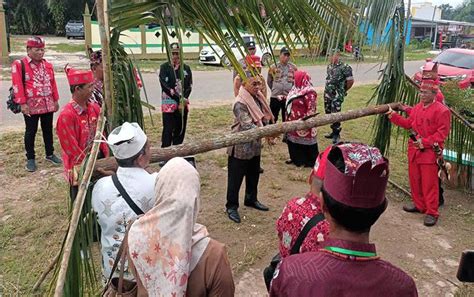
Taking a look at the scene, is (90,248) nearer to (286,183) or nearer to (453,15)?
(286,183)

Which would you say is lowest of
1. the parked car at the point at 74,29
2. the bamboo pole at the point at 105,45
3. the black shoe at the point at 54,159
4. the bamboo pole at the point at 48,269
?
the black shoe at the point at 54,159

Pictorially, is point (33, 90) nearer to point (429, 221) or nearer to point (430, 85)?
point (430, 85)

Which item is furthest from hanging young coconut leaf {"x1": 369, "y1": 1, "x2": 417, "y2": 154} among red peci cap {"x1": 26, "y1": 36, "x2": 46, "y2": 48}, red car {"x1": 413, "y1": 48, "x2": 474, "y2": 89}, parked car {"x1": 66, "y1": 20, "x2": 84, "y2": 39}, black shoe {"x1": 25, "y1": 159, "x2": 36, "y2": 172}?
parked car {"x1": 66, "y1": 20, "x2": 84, "y2": 39}

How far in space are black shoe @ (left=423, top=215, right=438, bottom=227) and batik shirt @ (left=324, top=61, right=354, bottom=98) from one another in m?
3.06

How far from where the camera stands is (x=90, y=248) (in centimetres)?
229

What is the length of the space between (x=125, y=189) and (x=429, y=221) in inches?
156

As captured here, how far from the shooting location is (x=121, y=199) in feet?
7.66

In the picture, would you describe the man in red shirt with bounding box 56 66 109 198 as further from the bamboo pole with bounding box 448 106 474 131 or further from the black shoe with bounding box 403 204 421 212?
the bamboo pole with bounding box 448 106 474 131

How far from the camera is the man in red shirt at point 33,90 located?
5.81 metres

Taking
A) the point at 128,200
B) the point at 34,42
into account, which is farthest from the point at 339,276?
the point at 34,42

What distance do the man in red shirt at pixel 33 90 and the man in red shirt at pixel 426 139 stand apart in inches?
174

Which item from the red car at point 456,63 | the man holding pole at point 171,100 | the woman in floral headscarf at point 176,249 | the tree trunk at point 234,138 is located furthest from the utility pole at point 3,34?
the woman in floral headscarf at point 176,249

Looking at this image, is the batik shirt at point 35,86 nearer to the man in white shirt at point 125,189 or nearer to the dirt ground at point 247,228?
the dirt ground at point 247,228

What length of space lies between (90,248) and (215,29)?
4.12 feet
